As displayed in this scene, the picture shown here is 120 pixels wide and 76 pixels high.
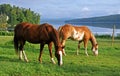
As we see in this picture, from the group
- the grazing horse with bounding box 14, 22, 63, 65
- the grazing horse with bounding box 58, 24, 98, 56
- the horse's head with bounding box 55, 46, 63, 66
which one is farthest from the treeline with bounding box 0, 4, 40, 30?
the horse's head with bounding box 55, 46, 63, 66

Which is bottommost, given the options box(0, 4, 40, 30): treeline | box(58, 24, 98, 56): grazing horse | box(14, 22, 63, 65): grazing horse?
box(0, 4, 40, 30): treeline

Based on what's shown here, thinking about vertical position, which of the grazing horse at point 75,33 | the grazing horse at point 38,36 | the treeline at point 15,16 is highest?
the grazing horse at point 38,36

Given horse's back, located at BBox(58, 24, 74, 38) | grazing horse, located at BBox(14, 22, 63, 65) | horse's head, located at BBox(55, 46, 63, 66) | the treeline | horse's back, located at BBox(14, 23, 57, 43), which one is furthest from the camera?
the treeline

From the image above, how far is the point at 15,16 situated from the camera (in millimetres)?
60656

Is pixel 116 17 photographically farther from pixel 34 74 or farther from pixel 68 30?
pixel 34 74

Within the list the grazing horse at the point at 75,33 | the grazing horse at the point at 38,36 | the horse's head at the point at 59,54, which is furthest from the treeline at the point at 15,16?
the horse's head at the point at 59,54

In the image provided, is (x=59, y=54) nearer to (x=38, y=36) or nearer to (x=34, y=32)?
(x=38, y=36)

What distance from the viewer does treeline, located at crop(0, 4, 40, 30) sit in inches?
2228

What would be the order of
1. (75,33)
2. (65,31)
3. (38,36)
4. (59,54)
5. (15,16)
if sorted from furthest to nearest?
(15,16), (75,33), (65,31), (38,36), (59,54)

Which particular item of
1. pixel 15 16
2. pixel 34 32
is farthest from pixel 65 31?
pixel 15 16

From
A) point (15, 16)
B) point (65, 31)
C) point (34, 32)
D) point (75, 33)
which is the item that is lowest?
point (15, 16)

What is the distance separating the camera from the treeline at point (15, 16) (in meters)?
56.6

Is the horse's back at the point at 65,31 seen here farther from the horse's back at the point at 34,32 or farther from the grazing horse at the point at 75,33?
the horse's back at the point at 34,32

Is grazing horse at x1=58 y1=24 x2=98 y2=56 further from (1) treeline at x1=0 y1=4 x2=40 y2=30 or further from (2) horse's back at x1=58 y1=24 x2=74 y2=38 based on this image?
(1) treeline at x1=0 y1=4 x2=40 y2=30
